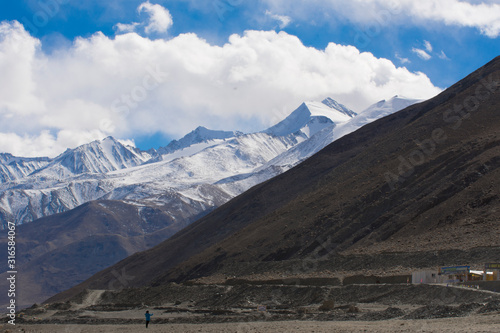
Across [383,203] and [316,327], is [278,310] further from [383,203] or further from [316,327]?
[383,203]

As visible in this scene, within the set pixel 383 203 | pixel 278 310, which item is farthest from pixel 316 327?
pixel 383 203

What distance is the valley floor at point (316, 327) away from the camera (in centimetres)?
3136

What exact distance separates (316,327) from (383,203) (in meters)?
46.1

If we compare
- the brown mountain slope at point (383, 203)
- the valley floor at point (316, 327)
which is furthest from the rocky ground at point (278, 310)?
the brown mountain slope at point (383, 203)

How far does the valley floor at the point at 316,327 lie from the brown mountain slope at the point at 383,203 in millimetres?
19078

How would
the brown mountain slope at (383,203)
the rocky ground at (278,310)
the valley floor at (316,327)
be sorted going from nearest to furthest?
the valley floor at (316,327)
the rocky ground at (278,310)
the brown mountain slope at (383,203)

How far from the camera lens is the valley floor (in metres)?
31.4

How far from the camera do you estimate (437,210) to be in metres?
71.7

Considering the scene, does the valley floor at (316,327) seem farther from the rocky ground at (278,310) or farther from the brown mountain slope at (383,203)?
the brown mountain slope at (383,203)

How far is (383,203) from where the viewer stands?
81688mm

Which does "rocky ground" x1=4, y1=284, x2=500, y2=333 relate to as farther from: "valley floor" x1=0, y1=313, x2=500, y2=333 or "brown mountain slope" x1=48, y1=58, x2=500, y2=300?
"brown mountain slope" x1=48, y1=58, x2=500, y2=300

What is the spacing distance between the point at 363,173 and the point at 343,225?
18.3 metres

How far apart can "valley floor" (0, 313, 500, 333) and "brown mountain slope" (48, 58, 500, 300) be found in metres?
19.1

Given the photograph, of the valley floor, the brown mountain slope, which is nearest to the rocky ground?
the valley floor
